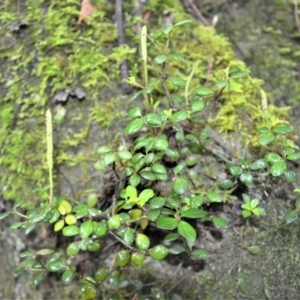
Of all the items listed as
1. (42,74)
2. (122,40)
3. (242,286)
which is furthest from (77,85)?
(242,286)

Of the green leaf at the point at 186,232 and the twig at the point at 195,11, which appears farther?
the twig at the point at 195,11

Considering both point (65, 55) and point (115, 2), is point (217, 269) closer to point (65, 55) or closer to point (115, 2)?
point (65, 55)

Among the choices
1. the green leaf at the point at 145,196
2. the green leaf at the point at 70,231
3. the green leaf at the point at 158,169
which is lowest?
the green leaf at the point at 70,231

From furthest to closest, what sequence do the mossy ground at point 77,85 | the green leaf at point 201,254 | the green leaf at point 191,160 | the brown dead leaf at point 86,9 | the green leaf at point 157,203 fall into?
the brown dead leaf at point 86,9, the mossy ground at point 77,85, the green leaf at point 191,160, the green leaf at point 201,254, the green leaf at point 157,203

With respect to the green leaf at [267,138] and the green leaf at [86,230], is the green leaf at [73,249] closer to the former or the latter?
the green leaf at [86,230]

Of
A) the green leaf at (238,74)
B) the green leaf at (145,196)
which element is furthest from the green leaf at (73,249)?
the green leaf at (238,74)
